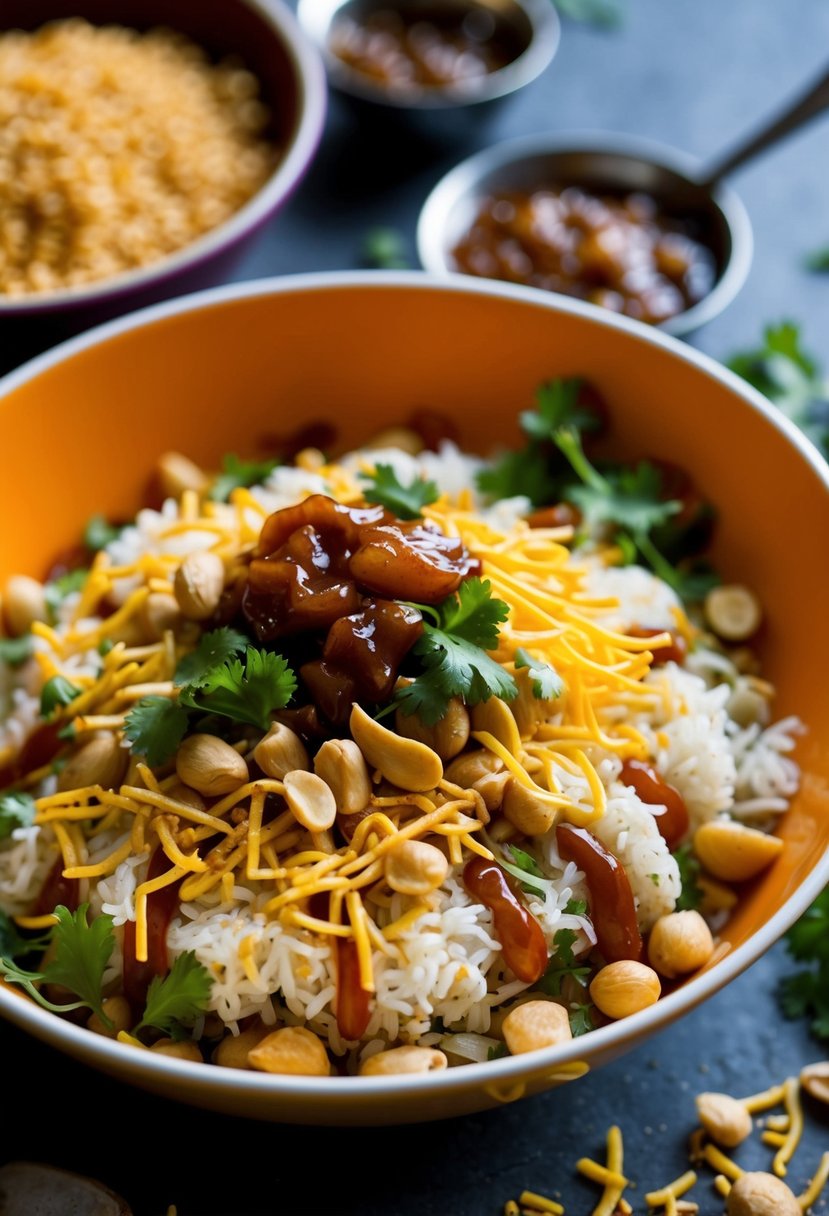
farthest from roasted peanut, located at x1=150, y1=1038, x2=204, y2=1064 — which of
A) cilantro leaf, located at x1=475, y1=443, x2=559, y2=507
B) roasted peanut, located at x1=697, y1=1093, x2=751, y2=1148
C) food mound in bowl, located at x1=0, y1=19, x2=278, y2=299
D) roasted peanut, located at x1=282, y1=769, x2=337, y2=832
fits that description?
food mound in bowl, located at x1=0, y1=19, x2=278, y2=299

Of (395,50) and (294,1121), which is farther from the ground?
(395,50)

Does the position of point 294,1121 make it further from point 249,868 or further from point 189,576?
point 189,576

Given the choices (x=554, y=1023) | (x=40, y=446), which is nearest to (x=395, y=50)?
(x=40, y=446)

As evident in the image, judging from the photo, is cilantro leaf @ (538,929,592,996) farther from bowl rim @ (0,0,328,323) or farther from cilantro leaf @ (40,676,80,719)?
bowl rim @ (0,0,328,323)

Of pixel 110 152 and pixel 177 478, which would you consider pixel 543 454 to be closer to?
→ pixel 177 478

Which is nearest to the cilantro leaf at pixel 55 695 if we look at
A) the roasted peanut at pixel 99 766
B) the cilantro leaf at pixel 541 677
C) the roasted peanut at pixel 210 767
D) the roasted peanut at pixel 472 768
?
the roasted peanut at pixel 99 766

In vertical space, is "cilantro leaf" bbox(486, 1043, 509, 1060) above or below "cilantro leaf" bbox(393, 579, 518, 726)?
below
